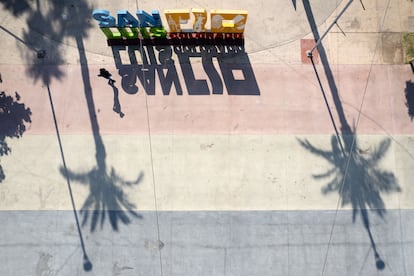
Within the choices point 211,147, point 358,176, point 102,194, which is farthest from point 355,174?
point 102,194

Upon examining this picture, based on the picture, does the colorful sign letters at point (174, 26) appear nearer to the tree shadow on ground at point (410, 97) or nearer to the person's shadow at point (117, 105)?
the person's shadow at point (117, 105)

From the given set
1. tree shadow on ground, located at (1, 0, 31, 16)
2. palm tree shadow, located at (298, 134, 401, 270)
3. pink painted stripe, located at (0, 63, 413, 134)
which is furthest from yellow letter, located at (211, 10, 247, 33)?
tree shadow on ground, located at (1, 0, 31, 16)

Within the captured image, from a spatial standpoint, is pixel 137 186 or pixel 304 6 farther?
pixel 304 6

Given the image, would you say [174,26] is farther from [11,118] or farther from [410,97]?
[410,97]

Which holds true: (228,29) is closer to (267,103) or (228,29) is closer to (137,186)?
(267,103)

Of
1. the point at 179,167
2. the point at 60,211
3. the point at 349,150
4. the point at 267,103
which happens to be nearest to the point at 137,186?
the point at 179,167

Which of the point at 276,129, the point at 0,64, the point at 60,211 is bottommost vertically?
the point at 60,211

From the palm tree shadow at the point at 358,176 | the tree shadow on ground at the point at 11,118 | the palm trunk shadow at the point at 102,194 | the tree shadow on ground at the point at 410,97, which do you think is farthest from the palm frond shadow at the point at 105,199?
the tree shadow on ground at the point at 410,97
